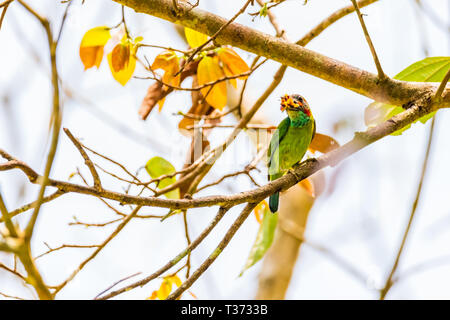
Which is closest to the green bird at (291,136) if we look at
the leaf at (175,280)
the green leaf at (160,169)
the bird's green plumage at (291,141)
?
the bird's green plumage at (291,141)

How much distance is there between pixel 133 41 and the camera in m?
2.36

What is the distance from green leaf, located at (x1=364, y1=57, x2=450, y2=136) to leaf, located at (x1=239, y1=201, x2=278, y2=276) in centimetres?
76

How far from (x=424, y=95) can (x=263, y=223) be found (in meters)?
1.08

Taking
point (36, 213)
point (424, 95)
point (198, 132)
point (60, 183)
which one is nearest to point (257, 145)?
point (198, 132)

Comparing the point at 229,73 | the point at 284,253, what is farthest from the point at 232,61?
the point at 284,253

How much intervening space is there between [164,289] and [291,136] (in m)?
1.26

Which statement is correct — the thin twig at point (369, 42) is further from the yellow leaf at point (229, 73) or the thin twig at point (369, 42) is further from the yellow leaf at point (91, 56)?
the yellow leaf at point (91, 56)

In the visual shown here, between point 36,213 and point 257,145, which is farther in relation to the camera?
point 257,145

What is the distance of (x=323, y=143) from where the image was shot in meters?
2.61

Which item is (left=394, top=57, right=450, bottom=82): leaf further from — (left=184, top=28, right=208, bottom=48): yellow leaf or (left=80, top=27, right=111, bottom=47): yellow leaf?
(left=80, top=27, right=111, bottom=47): yellow leaf

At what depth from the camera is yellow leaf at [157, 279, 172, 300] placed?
2.30 meters

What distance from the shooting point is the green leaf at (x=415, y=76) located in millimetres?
2238

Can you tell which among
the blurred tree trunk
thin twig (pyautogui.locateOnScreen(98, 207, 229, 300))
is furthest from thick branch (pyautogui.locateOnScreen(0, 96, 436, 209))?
the blurred tree trunk
